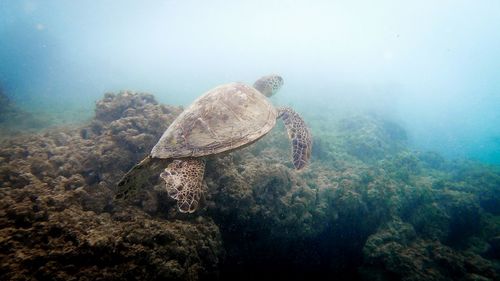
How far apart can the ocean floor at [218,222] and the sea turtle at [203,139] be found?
18.6 inches

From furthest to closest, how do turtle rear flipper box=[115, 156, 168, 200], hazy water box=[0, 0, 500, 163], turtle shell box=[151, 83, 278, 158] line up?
hazy water box=[0, 0, 500, 163]
turtle shell box=[151, 83, 278, 158]
turtle rear flipper box=[115, 156, 168, 200]

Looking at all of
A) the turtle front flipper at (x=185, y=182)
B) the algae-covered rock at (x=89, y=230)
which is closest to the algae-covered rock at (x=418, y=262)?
the algae-covered rock at (x=89, y=230)

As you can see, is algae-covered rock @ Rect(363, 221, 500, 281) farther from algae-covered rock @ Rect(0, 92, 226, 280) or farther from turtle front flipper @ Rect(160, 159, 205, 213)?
turtle front flipper @ Rect(160, 159, 205, 213)

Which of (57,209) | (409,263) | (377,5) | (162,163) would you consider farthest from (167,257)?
(377,5)

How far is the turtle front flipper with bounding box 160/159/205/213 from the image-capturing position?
10.8ft

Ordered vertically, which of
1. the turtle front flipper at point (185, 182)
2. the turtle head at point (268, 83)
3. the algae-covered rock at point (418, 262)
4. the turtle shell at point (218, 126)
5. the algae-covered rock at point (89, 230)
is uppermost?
the turtle head at point (268, 83)

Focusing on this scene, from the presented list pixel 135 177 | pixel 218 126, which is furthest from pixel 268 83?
pixel 135 177

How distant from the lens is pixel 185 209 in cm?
323

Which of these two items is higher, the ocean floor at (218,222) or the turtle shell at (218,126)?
the turtle shell at (218,126)

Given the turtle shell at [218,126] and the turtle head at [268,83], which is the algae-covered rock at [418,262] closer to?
the turtle shell at [218,126]

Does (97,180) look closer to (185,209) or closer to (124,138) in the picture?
(124,138)

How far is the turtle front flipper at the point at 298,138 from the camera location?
4.94m

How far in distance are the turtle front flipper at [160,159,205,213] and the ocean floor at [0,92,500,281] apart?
35 centimetres

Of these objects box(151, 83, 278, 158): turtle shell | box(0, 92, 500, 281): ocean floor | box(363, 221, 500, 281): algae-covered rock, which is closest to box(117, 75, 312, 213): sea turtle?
box(151, 83, 278, 158): turtle shell
